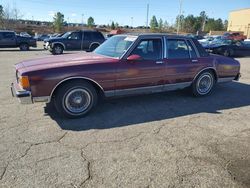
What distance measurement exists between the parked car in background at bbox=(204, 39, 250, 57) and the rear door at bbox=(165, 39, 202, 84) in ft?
38.6

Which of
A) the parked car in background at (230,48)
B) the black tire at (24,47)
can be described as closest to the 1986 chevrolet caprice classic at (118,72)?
the parked car in background at (230,48)

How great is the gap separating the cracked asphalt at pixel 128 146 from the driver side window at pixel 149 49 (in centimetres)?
112

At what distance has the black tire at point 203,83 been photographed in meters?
5.96

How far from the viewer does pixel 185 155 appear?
129 inches

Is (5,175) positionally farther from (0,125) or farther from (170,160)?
(170,160)

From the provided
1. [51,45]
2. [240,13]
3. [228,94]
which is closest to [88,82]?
[228,94]

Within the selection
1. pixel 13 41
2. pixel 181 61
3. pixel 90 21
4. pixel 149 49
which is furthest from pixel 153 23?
pixel 149 49

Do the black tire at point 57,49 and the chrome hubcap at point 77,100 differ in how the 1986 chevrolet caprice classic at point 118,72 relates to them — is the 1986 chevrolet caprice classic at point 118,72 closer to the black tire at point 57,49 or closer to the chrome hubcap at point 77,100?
the chrome hubcap at point 77,100

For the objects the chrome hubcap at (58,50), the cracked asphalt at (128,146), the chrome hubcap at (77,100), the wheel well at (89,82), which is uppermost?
the chrome hubcap at (58,50)

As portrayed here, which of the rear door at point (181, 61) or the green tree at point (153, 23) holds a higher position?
the green tree at point (153, 23)

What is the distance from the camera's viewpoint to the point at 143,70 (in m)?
4.93

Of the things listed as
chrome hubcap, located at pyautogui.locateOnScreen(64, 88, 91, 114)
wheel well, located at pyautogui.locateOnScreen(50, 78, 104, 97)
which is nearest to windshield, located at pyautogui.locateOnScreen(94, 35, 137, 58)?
wheel well, located at pyautogui.locateOnScreen(50, 78, 104, 97)

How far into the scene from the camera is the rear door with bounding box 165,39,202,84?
5.36 metres

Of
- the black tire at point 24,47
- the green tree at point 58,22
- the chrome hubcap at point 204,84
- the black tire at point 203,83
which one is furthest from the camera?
the green tree at point 58,22
